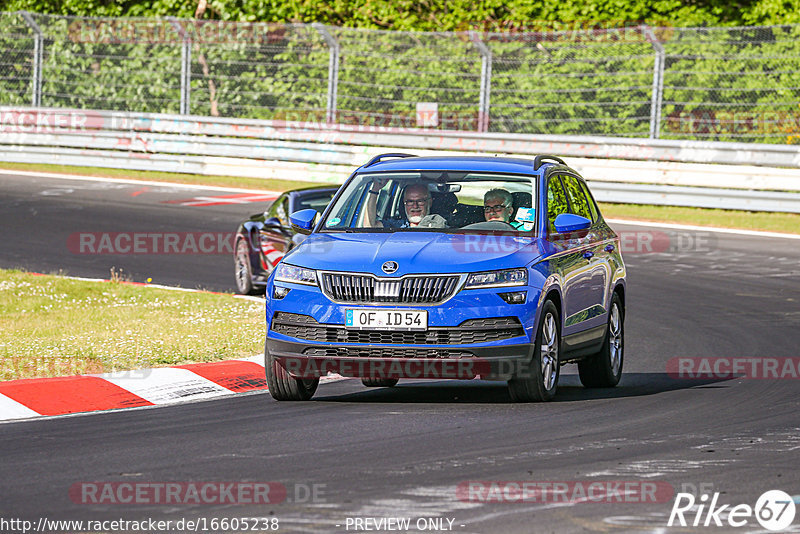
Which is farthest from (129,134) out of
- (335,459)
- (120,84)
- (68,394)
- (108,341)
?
(335,459)

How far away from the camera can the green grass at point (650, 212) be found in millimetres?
23172

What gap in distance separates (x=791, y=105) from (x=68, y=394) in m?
17.0

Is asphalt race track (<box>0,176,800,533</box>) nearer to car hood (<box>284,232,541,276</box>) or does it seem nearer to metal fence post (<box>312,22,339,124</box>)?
car hood (<box>284,232,541,276</box>)

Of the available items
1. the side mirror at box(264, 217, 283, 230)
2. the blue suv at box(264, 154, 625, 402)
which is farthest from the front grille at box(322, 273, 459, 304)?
the side mirror at box(264, 217, 283, 230)

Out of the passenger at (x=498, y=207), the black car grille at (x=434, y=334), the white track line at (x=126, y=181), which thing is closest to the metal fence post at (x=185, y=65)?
the white track line at (x=126, y=181)

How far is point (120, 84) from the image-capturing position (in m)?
29.8

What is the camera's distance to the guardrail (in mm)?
23812

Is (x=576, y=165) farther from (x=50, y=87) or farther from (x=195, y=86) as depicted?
(x=50, y=87)

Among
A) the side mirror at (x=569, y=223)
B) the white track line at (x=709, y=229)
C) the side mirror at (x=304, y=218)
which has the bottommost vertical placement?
the white track line at (x=709, y=229)

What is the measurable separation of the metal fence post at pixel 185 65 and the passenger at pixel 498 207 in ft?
63.1

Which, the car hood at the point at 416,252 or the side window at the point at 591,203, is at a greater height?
the side window at the point at 591,203

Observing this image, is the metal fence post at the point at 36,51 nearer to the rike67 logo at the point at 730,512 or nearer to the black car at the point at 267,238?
the black car at the point at 267,238

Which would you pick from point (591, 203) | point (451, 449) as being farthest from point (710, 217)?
point (451, 449)

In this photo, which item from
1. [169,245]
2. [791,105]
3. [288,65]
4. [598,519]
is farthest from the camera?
[288,65]
